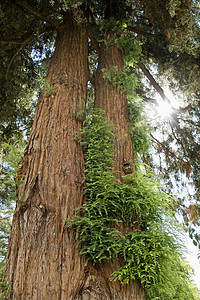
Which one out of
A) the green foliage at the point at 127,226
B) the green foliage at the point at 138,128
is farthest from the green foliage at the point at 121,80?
the green foliage at the point at 127,226

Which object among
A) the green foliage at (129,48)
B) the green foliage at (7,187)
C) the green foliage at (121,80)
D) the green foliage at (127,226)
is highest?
the green foliage at (129,48)

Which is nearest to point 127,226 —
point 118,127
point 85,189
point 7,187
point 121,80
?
point 85,189

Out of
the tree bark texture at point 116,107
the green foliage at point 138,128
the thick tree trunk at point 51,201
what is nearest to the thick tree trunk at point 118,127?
the tree bark texture at point 116,107

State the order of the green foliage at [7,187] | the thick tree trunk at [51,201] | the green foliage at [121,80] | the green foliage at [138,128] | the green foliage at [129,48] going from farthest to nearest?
the green foliage at [129,48], the green foliage at [121,80], the green foliage at [138,128], the green foliage at [7,187], the thick tree trunk at [51,201]

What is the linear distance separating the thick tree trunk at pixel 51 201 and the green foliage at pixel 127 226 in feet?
0.42

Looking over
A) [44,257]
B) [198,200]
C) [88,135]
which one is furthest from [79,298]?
[198,200]

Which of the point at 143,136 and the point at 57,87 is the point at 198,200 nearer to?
the point at 143,136

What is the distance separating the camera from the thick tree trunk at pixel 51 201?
6.11 feet

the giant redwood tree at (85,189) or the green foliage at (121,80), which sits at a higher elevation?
Result: the green foliage at (121,80)

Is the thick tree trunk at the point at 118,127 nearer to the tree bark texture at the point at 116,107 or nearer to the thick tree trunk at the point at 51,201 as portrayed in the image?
the tree bark texture at the point at 116,107

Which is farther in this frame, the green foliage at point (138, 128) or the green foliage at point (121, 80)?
the green foliage at point (121, 80)

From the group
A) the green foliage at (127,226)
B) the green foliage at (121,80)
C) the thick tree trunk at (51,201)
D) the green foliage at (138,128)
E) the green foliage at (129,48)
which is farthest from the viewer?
the green foliage at (129,48)

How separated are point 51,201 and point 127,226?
76 centimetres

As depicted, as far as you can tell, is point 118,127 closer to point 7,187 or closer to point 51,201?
point 51,201
